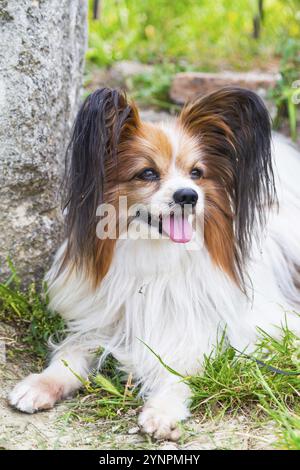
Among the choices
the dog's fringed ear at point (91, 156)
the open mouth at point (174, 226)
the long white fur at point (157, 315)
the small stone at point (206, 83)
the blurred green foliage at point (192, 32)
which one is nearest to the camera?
the dog's fringed ear at point (91, 156)

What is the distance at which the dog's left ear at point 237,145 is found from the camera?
2.95 metres

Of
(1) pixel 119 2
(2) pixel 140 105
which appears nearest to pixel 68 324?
(2) pixel 140 105

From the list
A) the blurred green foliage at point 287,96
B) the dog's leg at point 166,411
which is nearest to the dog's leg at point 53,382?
the dog's leg at point 166,411

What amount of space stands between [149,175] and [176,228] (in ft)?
0.81

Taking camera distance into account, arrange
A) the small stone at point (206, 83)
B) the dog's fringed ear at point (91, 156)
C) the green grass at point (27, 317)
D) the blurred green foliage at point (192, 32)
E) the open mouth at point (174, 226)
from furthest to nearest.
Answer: the blurred green foliage at point (192, 32) → the small stone at point (206, 83) → the green grass at point (27, 317) → the open mouth at point (174, 226) → the dog's fringed ear at point (91, 156)

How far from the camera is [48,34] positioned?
3180 mm

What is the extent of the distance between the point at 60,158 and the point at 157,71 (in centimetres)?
229

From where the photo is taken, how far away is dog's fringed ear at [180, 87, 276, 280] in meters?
2.95

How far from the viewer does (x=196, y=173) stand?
2.95 m

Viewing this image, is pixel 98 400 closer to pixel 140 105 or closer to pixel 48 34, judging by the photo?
pixel 48 34

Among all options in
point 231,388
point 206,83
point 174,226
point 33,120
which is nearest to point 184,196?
point 174,226

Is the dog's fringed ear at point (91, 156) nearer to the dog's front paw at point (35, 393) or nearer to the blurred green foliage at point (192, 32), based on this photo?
the dog's front paw at point (35, 393)

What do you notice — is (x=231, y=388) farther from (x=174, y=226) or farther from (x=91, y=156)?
(x=91, y=156)
